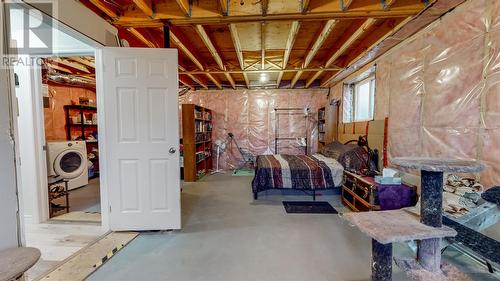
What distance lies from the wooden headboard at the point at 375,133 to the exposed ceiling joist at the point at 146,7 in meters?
3.57

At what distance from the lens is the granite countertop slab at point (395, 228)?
3.79 feet

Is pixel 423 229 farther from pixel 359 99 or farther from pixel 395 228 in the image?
pixel 359 99

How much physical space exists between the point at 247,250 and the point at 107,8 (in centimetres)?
304

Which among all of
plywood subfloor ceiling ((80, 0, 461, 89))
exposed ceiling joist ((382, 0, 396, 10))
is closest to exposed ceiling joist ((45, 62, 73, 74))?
plywood subfloor ceiling ((80, 0, 461, 89))

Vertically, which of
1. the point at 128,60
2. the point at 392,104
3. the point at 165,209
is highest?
the point at 128,60

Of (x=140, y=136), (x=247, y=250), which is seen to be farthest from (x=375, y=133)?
(x=140, y=136)

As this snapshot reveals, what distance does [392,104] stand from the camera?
3311 millimetres

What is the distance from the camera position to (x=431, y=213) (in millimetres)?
1280

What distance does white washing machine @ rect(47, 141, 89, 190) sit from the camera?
12.2 ft

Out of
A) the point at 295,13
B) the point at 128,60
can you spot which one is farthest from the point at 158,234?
the point at 295,13

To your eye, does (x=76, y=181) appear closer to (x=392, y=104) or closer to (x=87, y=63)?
(x=87, y=63)

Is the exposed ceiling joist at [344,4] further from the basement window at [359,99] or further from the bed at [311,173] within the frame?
the bed at [311,173]

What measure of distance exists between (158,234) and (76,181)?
10.4 ft

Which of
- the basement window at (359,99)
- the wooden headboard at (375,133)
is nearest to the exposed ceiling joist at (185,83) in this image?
the basement window at (359,99)
